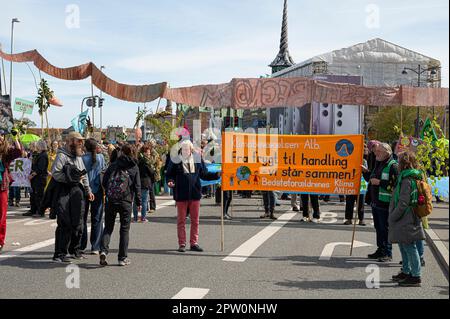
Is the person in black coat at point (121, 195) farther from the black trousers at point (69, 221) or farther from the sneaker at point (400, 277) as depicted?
the sneaker at point (400, 277)

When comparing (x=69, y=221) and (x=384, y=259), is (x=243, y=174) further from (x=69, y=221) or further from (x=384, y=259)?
(x=69, y=221)

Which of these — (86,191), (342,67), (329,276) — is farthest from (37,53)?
(342,67)

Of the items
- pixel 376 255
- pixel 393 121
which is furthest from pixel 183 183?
pixel 393 121

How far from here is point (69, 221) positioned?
26.1 feet

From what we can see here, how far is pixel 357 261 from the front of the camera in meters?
8.52

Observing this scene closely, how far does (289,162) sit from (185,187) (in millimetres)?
2217

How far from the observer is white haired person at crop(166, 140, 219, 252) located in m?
8.95

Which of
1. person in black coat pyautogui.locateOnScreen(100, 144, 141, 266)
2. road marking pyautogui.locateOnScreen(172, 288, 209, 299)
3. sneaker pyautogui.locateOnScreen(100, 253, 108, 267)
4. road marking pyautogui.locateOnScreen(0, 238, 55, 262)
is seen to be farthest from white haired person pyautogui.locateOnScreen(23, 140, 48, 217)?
road marking pyautogui.locateOnScreen(172, 288, 209, 299)

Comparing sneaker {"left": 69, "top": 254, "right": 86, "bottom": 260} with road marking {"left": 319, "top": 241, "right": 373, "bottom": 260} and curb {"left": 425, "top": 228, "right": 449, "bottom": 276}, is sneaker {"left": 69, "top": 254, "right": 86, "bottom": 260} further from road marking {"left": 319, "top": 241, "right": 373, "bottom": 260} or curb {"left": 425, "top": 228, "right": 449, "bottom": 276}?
A: curb {"left": 425, "top": 228, "right": 449, "bottom": 276}

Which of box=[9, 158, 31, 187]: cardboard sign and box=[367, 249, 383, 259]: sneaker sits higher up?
box=[9, 158, 31, 187]: cardboard sign

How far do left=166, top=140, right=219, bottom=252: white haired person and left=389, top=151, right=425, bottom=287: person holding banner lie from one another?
3370 mm

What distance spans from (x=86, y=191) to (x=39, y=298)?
8.43ft
